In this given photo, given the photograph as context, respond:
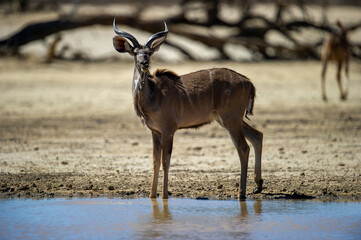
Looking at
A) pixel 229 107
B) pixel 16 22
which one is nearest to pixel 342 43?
pixel 229 107

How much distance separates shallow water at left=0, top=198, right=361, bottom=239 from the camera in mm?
5488

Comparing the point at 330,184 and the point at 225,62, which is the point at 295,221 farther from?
the point at 225,62

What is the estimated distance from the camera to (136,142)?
30.3ft

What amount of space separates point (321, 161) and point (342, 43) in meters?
6.97

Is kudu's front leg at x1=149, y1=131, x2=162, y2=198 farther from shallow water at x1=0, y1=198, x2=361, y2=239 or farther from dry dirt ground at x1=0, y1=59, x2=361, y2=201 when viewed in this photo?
dry dirt ground at x1=0, y1=59, x2=361, y2=201

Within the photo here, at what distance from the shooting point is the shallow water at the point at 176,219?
18.0 ft

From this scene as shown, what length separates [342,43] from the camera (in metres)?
14.5

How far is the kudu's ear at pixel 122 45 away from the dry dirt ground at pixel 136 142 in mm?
1529

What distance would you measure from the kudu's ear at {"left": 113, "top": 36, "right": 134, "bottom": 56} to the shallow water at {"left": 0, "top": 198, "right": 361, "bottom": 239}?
153 cm

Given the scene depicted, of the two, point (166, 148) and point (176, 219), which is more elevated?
point (166, 148)

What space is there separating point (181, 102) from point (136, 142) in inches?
114

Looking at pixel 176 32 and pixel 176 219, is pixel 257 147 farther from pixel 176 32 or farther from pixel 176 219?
pixel 176 32

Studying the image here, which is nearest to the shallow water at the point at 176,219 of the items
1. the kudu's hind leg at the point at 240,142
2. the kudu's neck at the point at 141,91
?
the kudu's hind leg at the point at 240,142

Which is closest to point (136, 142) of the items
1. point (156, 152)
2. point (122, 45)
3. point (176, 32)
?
point (156, 152)
